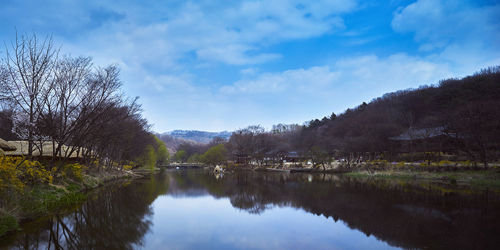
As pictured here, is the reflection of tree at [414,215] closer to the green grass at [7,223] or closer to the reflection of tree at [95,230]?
the reflection of tree at [95,230]

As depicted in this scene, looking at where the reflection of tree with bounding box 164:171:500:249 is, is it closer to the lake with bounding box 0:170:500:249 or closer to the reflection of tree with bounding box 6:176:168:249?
the lake with bounding box 0:170:500:249

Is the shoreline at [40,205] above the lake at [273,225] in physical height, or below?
above

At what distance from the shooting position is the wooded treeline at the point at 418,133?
29328 millimetres

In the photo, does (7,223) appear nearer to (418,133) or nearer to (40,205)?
(40,205)

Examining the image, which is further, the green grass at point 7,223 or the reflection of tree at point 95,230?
the green grass at point 7,223

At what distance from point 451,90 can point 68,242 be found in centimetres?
6912

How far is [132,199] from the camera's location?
52.9 feet

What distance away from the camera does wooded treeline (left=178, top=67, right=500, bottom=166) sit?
2933cm

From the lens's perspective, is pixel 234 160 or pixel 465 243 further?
pixel 234 160

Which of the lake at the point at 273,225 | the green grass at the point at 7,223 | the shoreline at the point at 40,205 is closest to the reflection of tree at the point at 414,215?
the lake at the point at 273,225

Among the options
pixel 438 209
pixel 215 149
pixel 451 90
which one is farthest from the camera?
pixel 215 149

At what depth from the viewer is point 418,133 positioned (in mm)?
43406

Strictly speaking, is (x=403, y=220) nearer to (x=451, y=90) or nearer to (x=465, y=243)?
(x=465, y=243)

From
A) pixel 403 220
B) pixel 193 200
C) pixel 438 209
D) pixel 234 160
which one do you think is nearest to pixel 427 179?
pixel 438 209
